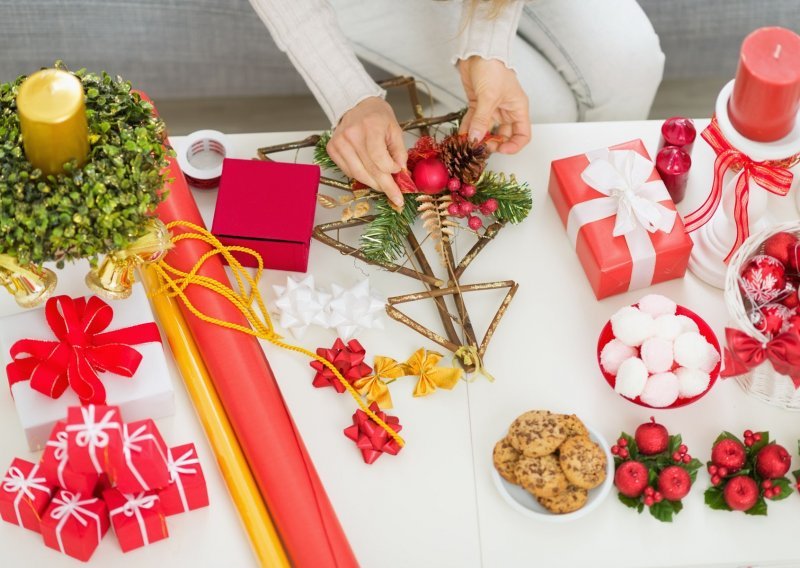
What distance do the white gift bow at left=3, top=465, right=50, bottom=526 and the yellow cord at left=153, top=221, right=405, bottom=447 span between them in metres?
0.25

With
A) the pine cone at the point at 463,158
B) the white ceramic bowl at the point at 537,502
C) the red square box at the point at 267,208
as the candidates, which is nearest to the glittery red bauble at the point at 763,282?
the white ceramic bowl at the point at 537,502

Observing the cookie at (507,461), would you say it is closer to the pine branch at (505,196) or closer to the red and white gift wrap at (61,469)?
the pine branch at (505,196)

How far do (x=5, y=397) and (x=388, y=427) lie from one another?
46cm

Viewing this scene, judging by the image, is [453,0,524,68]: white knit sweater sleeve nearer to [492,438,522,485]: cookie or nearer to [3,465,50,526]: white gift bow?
[492,438,522,485]: cookie

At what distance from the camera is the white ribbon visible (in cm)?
113

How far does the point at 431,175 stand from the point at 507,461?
0.37 metres

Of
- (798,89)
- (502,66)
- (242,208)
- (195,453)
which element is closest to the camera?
(798,89)

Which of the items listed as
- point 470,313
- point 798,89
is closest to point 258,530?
point 470,313

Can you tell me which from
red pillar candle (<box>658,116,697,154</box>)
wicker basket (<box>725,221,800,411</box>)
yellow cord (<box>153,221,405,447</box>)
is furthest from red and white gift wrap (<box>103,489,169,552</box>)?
red pillar candle (<box>658,116,697,154</box>)

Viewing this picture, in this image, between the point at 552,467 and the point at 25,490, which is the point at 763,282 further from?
the point at 25,490

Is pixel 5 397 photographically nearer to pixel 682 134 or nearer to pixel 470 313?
pixel 470 313

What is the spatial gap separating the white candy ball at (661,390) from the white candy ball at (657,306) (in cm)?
8

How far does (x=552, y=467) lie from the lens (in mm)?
1019

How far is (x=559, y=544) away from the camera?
1.04m
